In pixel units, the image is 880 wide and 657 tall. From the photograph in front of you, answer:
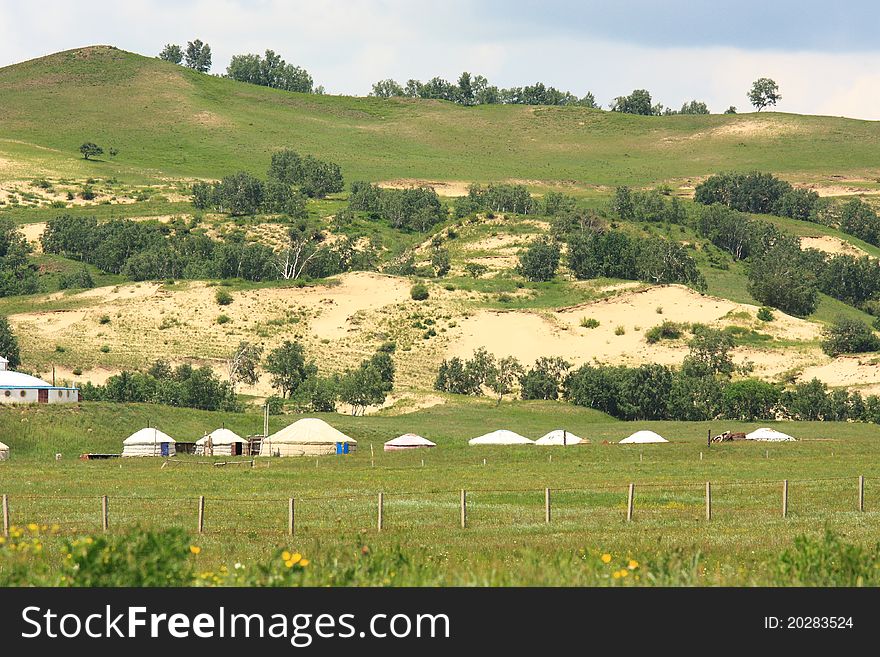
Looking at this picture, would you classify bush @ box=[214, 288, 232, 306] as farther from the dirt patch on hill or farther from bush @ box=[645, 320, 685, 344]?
bush @ box=[645, 320, 685, 344]

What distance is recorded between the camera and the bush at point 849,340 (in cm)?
15712

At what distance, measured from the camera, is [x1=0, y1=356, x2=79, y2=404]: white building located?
351 feet

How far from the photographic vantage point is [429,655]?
54.5 ft

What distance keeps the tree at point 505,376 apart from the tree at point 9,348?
4834 centimetres

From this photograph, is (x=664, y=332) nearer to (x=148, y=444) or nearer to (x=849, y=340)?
(x=849, y=340)

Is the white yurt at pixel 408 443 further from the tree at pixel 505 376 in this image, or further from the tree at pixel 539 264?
the tree at pixel 539 264

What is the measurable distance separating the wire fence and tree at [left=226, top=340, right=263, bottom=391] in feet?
309

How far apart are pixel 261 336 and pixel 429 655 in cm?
15155

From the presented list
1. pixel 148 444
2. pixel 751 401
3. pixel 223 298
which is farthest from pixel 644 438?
pixel 223 298

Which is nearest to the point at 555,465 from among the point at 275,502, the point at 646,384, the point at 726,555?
the point at 275,502

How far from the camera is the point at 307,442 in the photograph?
311 feet

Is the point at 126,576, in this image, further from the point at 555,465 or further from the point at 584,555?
the point at 555,465

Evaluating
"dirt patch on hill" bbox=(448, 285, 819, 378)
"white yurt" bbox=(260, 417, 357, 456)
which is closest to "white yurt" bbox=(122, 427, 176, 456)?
"white yurt" bbox=(260, 417, 357, 456)

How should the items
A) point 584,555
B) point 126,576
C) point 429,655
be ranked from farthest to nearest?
point 584,555
point 126,576
point 429,655
